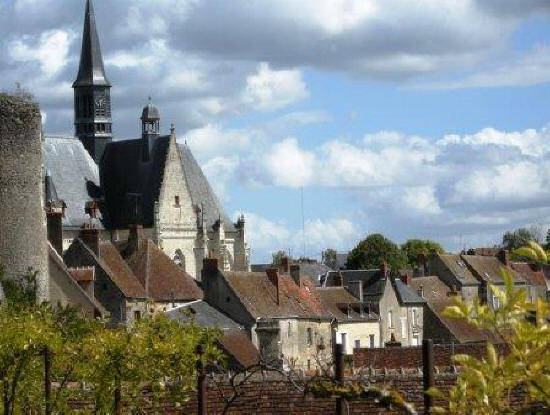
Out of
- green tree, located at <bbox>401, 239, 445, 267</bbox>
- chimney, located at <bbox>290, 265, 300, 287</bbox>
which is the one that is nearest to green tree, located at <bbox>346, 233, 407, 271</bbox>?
green tree, located at <bbox>401, 239, 445, 267</bbox>

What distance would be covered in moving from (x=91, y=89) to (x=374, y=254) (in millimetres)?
31262

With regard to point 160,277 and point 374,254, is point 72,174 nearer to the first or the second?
point 160,277

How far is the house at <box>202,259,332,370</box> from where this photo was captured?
54844 mm

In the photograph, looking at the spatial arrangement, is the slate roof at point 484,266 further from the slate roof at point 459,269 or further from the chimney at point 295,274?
the chimney at point 295,274

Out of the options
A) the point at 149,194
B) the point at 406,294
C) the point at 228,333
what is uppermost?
the point at 149,194

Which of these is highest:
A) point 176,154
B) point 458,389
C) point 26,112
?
point 176,154

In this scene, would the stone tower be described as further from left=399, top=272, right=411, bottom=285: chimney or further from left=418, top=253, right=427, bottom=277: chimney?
left=418, top=253, right=427, bottom=277: chimney

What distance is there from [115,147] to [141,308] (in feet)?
135

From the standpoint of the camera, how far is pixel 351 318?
6619 centimetres

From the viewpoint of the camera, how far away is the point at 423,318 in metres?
71.9

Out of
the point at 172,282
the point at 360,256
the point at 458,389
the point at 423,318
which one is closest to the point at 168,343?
the point at 458,389

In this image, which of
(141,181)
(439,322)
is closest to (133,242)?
(439,322)

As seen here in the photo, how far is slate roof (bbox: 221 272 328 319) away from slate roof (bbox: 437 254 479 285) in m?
28.8

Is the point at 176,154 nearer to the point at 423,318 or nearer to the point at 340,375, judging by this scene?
the point at 423,318
